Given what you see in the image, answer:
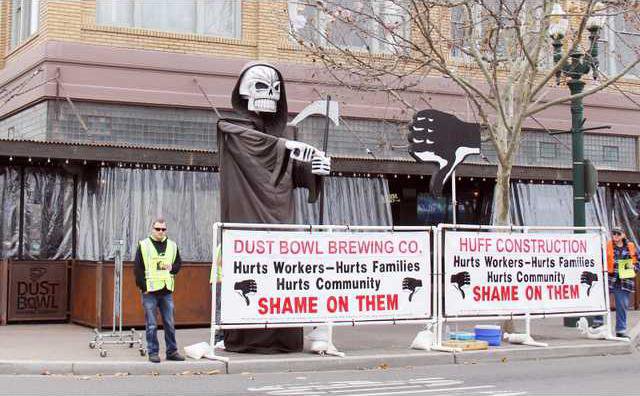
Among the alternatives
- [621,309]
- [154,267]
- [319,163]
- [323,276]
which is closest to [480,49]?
[621,309]

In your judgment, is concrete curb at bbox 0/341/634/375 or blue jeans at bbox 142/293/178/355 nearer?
concrete curb at bbox 0/341/634/375

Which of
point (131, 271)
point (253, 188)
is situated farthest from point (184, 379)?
point (131, 271)

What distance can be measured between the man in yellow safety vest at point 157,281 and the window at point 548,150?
39.6 ft

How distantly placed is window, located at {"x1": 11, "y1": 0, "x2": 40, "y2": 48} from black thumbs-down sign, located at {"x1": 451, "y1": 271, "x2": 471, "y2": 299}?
1027cm

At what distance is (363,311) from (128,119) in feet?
23.8

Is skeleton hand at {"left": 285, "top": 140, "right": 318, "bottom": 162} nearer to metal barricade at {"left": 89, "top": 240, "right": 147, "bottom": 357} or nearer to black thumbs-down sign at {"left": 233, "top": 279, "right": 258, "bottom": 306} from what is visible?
black thumbs-down sign at {"left": 233, "top": 279, "right": 258, "bottom": 306}

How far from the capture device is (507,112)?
569 inches

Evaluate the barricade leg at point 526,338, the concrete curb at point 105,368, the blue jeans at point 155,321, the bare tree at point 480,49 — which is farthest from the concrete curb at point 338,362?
the bare tree at point 480,49

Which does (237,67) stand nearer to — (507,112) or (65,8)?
(65,8)

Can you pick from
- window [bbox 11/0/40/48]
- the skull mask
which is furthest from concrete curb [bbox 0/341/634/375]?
window [bbox 11/0/40/48]

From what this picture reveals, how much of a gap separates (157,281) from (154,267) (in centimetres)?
18

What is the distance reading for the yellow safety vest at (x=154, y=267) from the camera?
10430 mm

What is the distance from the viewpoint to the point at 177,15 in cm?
1742

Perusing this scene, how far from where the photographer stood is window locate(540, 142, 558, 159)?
20.2m
